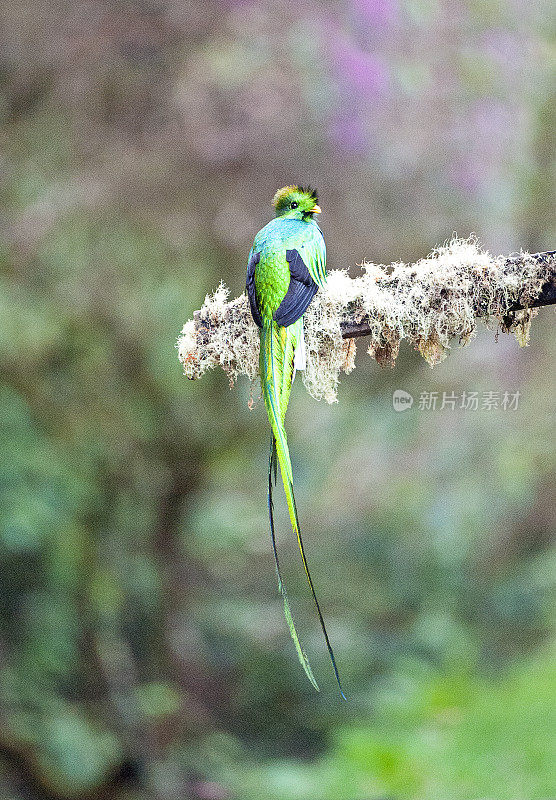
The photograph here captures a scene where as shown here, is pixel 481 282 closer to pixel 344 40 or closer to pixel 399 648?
pixel 344 40

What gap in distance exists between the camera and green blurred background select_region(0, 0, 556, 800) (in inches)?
142

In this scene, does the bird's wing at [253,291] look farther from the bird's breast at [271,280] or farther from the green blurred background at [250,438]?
the green blurred background at [250,438]

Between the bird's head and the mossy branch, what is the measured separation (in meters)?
0.16

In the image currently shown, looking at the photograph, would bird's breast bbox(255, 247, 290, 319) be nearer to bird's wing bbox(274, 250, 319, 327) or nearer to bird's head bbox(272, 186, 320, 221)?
bird's wing bbox(274, 250, 319, 327)

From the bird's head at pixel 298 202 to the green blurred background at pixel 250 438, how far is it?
1819mm

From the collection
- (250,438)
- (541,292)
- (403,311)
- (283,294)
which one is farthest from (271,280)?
(250,438)

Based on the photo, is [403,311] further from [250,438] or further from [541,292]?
[250,438]

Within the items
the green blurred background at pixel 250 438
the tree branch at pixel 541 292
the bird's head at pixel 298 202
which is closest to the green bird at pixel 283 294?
the bird's head at pixel 298 202

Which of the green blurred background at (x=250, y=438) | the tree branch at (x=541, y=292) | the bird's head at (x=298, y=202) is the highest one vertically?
the green blurred background at (x=250, y=438)

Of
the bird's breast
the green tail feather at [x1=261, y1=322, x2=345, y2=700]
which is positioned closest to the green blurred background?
the bird's breast

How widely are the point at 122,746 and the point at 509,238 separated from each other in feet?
11.9

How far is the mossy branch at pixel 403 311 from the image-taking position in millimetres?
1545

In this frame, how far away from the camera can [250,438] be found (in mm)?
4461

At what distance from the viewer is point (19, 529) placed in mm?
4168
